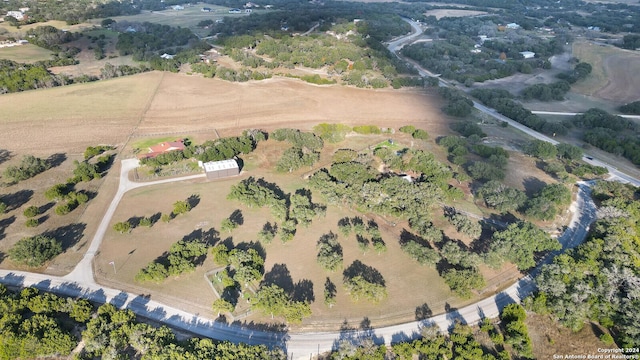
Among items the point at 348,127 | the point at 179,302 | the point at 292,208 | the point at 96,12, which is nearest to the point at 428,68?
the point at 348,127

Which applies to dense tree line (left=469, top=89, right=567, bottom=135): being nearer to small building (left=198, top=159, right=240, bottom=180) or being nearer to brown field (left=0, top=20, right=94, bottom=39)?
small building (left=198, top=159, right=240, bottom=180)

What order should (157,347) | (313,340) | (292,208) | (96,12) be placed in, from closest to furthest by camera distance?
1. (157,347)
2. (313,340)
3. (292,208)
4. (96,12)

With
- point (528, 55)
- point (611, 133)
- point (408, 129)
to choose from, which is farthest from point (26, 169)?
point (528, 55)

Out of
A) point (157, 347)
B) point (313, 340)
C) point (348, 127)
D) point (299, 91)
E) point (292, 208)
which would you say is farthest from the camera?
point (299, 91)

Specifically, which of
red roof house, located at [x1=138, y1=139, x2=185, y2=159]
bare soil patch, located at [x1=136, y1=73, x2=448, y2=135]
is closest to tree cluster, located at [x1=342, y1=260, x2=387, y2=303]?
red roof house, located at [x1=138, y1=139, x2=185, y2=159]

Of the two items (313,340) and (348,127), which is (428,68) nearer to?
(348,127)

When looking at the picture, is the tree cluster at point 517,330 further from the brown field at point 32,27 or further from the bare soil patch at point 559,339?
the brown field at point 32,27
